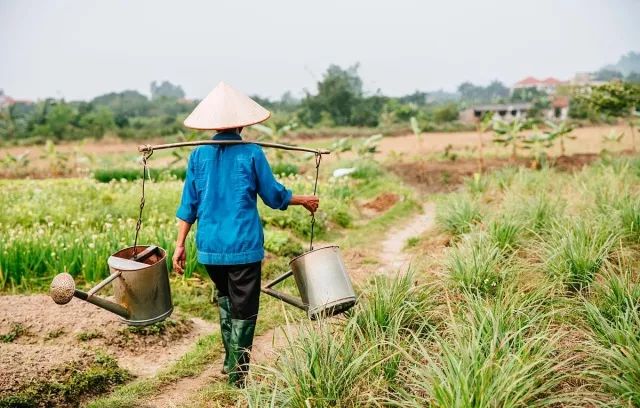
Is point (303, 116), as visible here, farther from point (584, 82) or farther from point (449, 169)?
point (584, 82)

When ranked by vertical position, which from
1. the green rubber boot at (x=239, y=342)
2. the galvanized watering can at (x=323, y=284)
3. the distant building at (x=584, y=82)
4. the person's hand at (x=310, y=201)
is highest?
the distant building at (x=584, y=82)

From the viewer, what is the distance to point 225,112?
11.9 feet

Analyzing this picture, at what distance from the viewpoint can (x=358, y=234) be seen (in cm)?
849

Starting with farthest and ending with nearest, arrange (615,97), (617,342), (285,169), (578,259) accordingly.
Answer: (615,97)
(285,169)
(578,259)
(617,342)

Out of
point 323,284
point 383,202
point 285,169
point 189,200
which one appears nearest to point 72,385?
point 189,200

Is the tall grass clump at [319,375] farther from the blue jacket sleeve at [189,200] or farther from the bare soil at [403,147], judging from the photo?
the bare soil at [403,147]

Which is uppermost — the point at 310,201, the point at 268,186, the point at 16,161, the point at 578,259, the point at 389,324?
the point at 268,186

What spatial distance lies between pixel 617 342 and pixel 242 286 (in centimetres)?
216

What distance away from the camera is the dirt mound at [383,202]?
10.6 metres

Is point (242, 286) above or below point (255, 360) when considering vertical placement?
above

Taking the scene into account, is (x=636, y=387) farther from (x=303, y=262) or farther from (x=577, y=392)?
(x=303, y=262)

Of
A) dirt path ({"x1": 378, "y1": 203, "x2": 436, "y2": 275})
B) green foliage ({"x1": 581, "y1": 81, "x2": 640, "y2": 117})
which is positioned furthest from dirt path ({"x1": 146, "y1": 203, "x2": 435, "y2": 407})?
green foliage ({"x1": 581, "y1": 81, "x2": 640, "y2": 117})

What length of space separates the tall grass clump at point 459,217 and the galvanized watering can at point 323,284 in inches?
130

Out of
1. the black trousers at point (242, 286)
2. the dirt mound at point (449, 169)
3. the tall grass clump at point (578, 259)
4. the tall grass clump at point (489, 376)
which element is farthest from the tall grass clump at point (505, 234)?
the dirt mound at point (449, 169)
